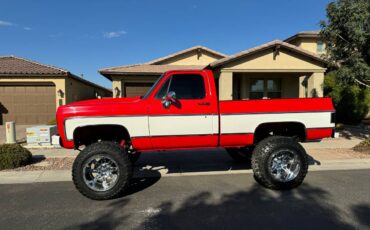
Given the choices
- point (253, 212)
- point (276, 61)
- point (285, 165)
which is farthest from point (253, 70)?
point (253, 212)

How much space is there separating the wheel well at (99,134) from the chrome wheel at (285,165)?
283cm

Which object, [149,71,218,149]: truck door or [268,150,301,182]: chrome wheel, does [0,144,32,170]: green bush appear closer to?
[149,71,218,149]: truck door

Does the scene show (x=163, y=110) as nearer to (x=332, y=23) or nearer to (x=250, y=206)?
(x=250, y=206)

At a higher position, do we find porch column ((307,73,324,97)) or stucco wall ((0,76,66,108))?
stucco wall ((0,76,66,108))

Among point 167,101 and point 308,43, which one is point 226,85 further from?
point 308,43

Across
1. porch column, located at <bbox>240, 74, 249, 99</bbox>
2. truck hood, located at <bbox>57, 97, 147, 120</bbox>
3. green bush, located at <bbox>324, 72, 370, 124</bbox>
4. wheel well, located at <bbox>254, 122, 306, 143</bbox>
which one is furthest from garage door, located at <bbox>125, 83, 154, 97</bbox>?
truck hood, located at <bbox>57, 97, 147, 120</bbox>

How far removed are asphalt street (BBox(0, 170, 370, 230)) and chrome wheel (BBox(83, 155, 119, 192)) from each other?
0.97ft

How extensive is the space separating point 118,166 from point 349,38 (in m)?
7.80

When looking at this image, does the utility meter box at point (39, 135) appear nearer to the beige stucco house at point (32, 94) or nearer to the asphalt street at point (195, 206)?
the asphalt street at point (195, 206)

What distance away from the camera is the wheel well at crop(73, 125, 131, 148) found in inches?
192

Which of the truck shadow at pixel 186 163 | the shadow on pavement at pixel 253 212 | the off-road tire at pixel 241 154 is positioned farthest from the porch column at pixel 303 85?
the shadow on pavement at pixel 253 212

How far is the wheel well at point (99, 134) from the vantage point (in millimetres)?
4875

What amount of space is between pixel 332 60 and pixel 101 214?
8371mm

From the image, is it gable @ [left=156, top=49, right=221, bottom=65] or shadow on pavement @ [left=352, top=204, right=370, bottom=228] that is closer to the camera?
shadow on pavement @ [left=352, top=204, right=370, bottom=228]
